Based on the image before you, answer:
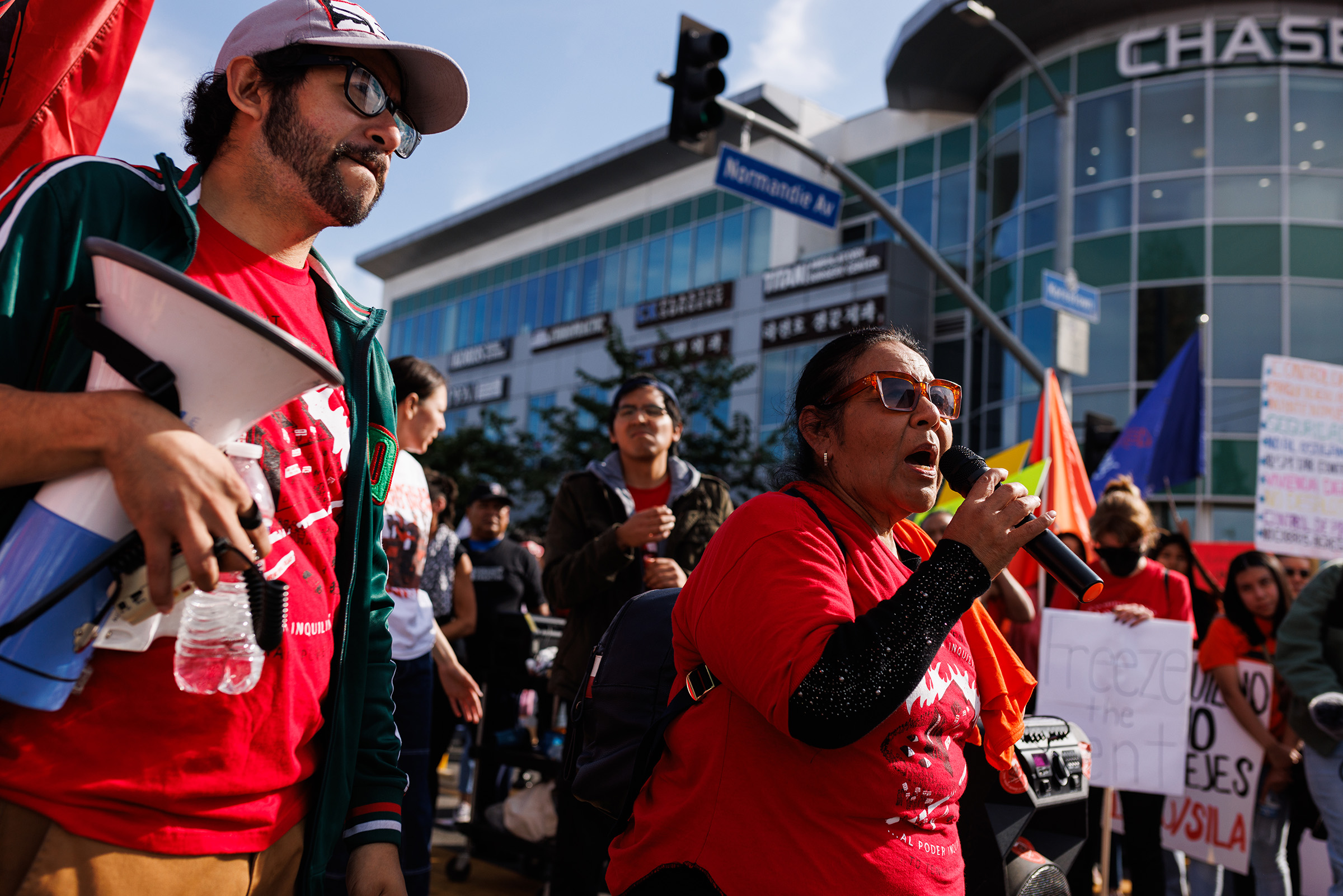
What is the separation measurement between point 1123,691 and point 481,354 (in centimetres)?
3339

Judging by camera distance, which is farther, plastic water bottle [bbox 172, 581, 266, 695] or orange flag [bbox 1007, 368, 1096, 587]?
orange flag [bbox 1007, 368, 1096, 587]

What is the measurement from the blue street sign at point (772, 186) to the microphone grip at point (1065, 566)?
26.4 ft

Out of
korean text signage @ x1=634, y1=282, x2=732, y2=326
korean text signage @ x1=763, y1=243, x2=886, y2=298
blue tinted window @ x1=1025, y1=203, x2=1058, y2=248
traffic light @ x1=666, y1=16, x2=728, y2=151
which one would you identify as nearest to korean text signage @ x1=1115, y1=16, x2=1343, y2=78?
blue tinted window @ x1=1025, y1=203, x2=1058, y2=248

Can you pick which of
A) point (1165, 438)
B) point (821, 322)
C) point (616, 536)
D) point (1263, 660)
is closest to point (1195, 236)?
point (821, 322)

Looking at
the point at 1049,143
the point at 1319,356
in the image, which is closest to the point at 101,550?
the point at 1319,356

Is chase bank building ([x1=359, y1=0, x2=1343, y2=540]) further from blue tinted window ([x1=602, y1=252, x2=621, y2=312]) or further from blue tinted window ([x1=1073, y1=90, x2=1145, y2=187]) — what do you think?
blue tinted window ([x1=602, y1=252, x2=621, y2=312])

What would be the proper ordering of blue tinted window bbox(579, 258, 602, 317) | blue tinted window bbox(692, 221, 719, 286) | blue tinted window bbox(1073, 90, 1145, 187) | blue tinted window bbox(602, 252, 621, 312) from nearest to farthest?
blue tinted window bbox(1073, 90, 1145, 187) → blue tinted window bbox(692, 221, 719, 286) → blue tinted window bbox(602, 252, 621, 312) → blue tinted window bbox(579, 258, 602, 317)

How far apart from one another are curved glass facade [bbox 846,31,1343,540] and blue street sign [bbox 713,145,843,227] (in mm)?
10773

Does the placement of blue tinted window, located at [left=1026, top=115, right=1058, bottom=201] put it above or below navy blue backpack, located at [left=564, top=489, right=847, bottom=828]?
above

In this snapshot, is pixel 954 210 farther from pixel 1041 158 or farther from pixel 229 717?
pixel 229 717

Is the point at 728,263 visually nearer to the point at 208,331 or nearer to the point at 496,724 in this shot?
the point at 496,724

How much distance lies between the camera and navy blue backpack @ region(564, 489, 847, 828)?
2.01m

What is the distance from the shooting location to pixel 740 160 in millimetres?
9789

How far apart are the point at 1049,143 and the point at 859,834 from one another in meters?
22.1
